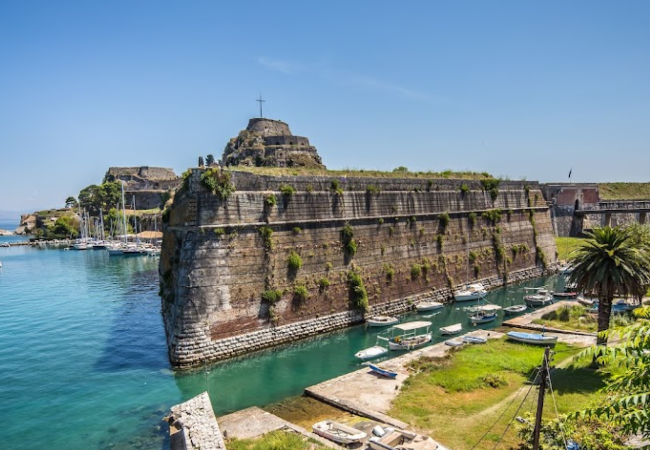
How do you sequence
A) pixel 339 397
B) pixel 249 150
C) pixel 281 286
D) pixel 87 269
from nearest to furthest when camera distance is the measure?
pixel 339 397 < pixel 281 286 < pixel 249 150 < pixel 87 269

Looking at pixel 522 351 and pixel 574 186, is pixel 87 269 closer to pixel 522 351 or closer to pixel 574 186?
pixel 522 351

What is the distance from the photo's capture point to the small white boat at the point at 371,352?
73.9 feet

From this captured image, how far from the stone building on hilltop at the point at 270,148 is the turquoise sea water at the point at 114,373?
687 inches

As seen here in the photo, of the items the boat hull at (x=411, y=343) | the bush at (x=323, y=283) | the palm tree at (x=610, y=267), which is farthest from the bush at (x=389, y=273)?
the palm tree at (x=610, y=267)

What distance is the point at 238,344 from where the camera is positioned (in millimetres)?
22578

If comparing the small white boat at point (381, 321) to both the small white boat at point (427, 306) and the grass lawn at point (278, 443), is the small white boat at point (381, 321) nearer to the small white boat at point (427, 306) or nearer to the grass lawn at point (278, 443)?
the small white boat at point (427, 306)

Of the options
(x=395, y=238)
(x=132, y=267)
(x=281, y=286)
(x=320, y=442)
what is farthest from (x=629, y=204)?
(x=132, y=267)

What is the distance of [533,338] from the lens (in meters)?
23.4

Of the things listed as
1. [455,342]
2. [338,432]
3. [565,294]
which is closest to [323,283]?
[455,342]

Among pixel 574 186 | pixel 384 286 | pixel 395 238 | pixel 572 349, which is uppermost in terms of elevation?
pixel 574 186

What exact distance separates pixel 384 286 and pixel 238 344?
1176cm

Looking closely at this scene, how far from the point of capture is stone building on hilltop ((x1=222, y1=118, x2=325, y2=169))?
44.7m

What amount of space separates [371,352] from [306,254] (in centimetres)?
716

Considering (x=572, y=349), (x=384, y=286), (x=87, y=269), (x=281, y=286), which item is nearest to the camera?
(x=572, y=349)
